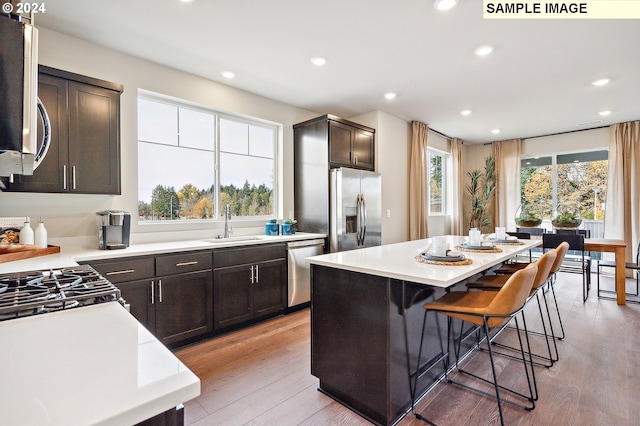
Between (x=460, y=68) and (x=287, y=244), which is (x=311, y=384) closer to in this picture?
(x=287, y=244)

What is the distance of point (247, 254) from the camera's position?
3215 mm

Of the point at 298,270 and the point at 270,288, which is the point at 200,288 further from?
the point at 298,270

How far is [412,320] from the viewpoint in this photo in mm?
1919

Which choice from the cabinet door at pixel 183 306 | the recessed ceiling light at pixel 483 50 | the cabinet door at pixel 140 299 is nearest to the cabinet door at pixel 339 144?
the recessed ceiling light at pixel 483 50

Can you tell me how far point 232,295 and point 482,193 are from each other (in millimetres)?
6059

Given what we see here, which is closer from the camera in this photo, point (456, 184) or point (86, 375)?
point (86, 375)

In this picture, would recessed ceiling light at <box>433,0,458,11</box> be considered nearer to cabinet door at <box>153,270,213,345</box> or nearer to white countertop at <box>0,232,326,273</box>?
white countertop at <box>0,232,326,273</box>

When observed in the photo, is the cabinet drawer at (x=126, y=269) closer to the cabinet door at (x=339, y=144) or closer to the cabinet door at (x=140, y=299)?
the cabinet door at (x=140, y=299)

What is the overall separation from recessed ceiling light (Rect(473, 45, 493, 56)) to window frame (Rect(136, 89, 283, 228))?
2.48m

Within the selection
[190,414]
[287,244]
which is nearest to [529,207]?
[287,244]

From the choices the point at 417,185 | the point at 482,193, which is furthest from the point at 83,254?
the point at 482,193

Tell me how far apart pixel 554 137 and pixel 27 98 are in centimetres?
776

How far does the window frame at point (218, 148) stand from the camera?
128 inches

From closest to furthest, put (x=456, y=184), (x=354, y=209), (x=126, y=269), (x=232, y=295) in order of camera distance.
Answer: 1. (x=126, y=269)
2. (x=232, y=295)
3. (x=354, y=209)
4. (x=456, y=184)
